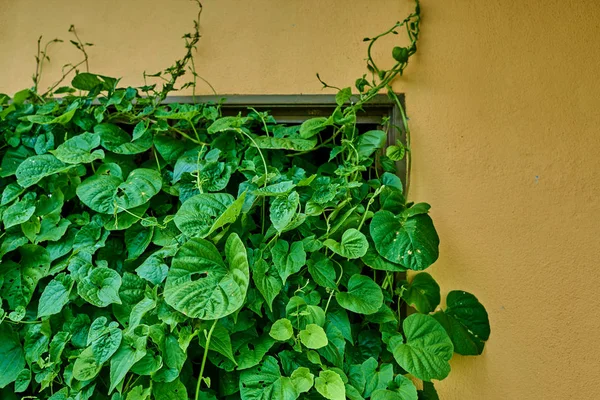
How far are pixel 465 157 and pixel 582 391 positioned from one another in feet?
1.93

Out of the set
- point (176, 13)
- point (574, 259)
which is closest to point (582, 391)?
point (574, 259)

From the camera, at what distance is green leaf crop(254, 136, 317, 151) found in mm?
1006

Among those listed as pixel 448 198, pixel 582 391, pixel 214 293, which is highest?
pixel 448 198

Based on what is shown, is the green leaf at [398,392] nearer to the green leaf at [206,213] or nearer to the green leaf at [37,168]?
the green leaf at [206,213]

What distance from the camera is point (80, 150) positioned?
102 cm

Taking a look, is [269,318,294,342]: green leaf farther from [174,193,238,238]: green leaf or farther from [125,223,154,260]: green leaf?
[125,223,154,260]: green leaf

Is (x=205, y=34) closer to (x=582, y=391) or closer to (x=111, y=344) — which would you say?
(x=111, y=344)

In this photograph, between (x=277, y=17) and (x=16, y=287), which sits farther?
(x=277, y=17)

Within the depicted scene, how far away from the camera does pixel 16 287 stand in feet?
3.25

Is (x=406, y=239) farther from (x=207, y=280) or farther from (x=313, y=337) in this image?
(x=207, y=280)

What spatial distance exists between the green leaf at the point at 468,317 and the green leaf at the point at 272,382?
0.35 m

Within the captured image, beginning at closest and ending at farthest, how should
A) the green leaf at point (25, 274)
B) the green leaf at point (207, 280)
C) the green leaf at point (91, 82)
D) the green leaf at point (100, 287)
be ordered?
1. the green leaf at point (207, 280)
2. the green leaf at point (100, 287)
3. the green leaf at point (25, 274)
4. the green leaf at point (91, 82)

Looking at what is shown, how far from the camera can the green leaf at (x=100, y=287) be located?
0.88m

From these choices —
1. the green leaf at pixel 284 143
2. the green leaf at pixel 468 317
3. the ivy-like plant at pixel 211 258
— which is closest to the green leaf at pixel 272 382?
the ivy-like plant at pixel 211 258
